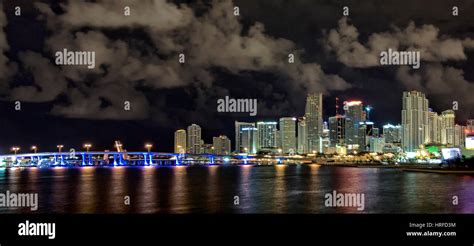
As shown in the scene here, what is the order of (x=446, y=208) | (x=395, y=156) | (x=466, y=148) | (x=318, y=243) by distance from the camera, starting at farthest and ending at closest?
(x=395, y=156) → (x=466, y=148) → (x=446, y=208) → (x=318, y=243)

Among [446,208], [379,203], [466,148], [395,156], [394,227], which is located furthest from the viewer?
[395,156]

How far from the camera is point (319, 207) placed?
33844 millimetres

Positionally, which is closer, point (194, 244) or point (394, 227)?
point (194, 244)

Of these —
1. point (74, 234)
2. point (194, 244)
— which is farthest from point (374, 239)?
point (74, 234)

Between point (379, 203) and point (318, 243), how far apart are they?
20355 millimetres

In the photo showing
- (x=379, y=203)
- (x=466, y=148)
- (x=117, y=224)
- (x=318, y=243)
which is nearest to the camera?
(x=318, y=243)

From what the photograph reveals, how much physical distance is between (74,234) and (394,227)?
36.0 ft

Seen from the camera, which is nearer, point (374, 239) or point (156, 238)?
point (374, 239)

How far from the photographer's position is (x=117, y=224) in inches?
839

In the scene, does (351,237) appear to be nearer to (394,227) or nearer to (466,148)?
(394,227)

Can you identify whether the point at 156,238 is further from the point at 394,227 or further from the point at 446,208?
the point at 446,208

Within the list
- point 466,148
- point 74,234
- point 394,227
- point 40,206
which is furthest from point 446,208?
point 466,148

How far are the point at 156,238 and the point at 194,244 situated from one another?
1.94 m

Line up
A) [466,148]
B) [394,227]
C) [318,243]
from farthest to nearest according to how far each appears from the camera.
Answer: [466,148], [394,227], [318,243]
